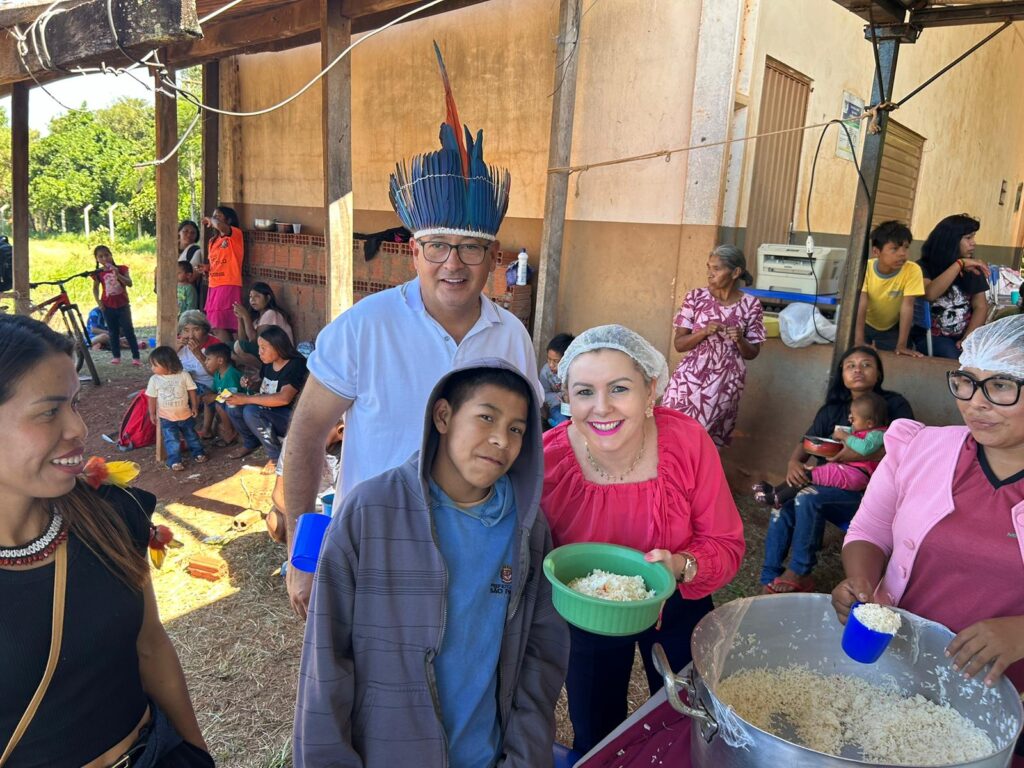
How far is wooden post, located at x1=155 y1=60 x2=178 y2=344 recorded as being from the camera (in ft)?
24.0

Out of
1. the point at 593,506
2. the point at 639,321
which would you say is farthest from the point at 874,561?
the point at 639,321

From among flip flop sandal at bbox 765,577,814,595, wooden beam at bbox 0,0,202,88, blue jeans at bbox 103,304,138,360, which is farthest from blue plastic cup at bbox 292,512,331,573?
blue jeans at bbox 103,304,138,360

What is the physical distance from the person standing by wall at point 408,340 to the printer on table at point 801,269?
3600 mm

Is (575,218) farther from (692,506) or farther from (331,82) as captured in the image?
(692,506)

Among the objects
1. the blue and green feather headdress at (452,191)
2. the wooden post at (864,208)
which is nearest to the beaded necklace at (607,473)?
the blue and green feather headdress at (452,191)

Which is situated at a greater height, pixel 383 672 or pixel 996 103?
pixel 996 103

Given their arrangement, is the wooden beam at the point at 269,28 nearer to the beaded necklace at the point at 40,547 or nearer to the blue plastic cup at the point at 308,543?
the blue plastic cup at the point at 308,543

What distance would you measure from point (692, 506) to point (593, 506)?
292 millimetres

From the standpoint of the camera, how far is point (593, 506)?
1.93m

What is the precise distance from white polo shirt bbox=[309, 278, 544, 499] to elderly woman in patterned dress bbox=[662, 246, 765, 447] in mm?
2929

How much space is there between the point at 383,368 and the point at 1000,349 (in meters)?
1.58

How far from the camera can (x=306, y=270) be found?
8422 millimetres

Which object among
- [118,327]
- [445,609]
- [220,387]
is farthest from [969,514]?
[118,327]

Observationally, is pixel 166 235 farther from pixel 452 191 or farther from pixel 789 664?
pixel 789 664
